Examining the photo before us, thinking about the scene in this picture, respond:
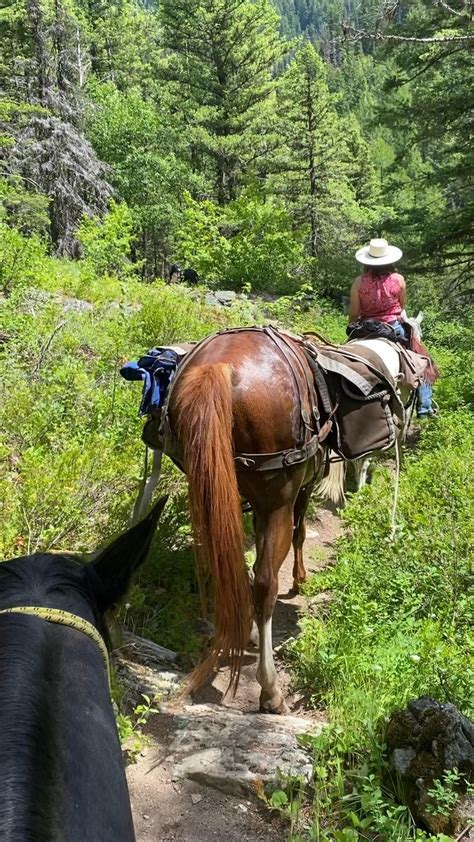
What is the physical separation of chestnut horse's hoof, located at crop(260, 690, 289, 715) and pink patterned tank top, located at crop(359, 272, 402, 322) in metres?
3.49

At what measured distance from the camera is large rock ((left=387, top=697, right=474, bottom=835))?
216 cm

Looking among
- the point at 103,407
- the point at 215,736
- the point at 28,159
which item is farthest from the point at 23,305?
the point at 28,159

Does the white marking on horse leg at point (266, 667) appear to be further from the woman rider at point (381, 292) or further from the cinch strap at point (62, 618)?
the woman rider at point (381, 292)

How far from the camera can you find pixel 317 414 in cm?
343

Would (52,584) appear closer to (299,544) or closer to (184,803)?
(184,803)

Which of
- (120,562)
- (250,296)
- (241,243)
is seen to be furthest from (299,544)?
(241,243)

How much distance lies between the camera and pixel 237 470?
3082 mm

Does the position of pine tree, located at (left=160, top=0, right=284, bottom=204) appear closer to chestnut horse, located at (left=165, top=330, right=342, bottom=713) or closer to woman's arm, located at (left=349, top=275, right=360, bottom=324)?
woman's arm, located at (left=349, top=275, right=360, bottom=324)

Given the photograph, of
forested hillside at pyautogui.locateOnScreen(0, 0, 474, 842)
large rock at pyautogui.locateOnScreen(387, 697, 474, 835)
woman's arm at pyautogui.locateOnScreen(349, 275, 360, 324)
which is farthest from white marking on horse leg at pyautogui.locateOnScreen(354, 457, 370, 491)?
large rock at pyautogui.locateOnScreen(387, 697, 474, 835)

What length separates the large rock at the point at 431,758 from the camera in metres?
2.16

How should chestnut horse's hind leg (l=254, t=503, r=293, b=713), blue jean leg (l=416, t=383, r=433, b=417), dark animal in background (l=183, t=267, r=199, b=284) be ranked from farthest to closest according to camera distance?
dark animal in background (l=183, t=267, r=199, b=284)
blue jean leg (l=416, t=383, r=433, b=417)
chestnut horse's hind leg (l=254, t=503, r=293, b=713)

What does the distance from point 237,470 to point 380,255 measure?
3.35 m

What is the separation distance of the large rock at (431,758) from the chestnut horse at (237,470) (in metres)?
0.86

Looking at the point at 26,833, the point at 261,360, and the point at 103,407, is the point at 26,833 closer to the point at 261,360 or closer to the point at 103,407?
the point at 261,360
